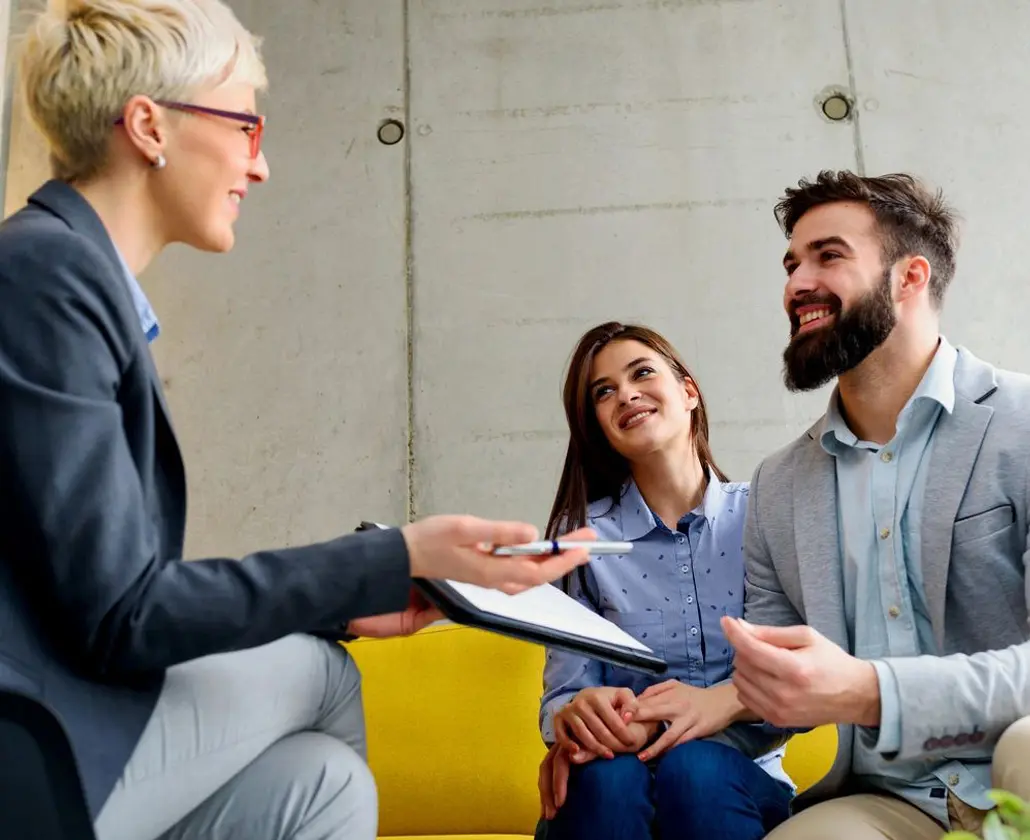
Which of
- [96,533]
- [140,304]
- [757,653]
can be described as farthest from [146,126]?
[757,653]

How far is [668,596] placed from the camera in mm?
2143

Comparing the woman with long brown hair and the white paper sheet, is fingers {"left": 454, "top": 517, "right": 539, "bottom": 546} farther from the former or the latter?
the woman with long brown hair

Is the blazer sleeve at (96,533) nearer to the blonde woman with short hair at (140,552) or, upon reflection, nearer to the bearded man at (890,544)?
the blonde woman with short hair at (140,552)

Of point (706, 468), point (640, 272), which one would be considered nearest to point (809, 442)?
point (706, 468)

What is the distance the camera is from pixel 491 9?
355 cm

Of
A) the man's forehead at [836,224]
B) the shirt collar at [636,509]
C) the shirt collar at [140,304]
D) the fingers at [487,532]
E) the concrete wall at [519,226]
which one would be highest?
the concrete wall at [519,226]

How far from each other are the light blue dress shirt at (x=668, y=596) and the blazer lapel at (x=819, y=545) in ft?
1.23

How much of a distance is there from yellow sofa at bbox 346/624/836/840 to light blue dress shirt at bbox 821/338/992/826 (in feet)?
2.51

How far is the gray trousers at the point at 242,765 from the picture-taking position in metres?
1.09

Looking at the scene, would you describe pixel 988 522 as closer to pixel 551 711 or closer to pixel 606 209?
pixel 551 711

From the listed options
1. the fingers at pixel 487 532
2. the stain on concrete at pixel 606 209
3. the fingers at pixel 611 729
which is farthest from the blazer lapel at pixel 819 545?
the stain on concrete at pixel 606 209

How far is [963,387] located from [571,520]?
873 mm

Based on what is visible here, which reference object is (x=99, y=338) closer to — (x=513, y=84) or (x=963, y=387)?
(x=963, y=387)

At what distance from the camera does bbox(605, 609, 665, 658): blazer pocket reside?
2.11m
